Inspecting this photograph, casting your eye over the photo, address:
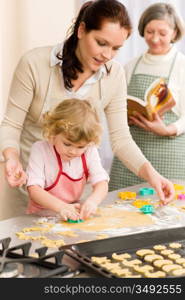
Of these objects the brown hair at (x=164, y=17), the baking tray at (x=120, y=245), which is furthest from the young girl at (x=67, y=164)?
the brown hair at (x=164, y=17)

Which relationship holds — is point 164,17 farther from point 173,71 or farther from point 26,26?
point 26,26

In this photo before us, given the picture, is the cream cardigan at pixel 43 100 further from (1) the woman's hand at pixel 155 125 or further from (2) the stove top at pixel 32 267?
(2) the stove top at pixel 32 267

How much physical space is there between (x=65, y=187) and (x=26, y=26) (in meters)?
2.27

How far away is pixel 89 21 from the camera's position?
1.78m

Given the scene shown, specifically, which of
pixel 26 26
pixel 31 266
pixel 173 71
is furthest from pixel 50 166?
pixel 26 26

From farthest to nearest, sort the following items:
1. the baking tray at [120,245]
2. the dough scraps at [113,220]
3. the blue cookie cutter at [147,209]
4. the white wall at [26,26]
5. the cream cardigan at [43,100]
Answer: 1. the white wall at [26,26]
2. the cream cardigan at [43,100]
3. the blue cookie cutter at [147,209]
4. the dough scraps at [113,220]
5. the baking tray at [120,245]

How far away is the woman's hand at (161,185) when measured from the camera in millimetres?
1771

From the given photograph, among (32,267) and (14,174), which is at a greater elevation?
(14,174)

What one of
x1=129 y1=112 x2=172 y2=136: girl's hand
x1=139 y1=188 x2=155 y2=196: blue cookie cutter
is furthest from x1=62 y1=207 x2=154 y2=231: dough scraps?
x1=129 y1=112 x2=172 y2=136: girl's hand

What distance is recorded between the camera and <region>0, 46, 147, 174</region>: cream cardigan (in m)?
1.88

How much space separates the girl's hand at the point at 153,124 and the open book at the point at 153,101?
21 millimetres

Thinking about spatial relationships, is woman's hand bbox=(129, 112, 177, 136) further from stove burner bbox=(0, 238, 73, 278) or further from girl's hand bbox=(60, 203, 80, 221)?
stove burner bbox=(0, 238, 73, 278)

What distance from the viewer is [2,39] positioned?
369 centimetres

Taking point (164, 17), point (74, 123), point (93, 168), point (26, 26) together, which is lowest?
point (93, 168)
